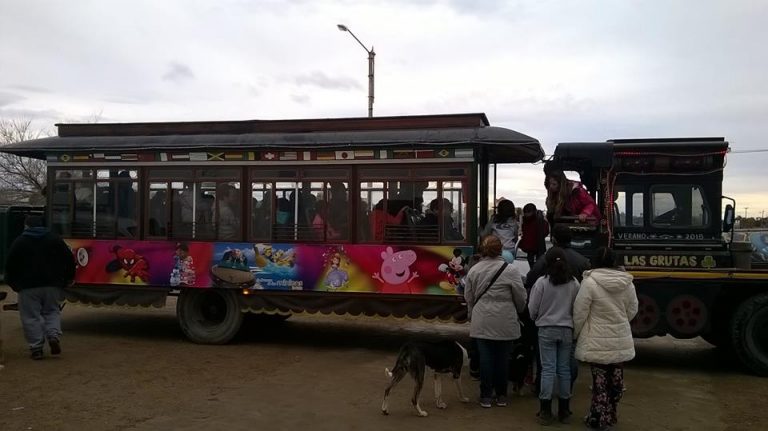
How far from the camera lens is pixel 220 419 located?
587cm

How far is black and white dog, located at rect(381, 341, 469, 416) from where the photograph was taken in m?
5.91

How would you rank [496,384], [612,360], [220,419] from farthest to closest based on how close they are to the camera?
[496,384] < [220,419] < [612,360]

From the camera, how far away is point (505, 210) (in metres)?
8.14

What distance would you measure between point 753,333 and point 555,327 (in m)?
3.70

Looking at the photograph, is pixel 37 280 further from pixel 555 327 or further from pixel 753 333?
pixel 753 333

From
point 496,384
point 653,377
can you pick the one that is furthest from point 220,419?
point 653,377

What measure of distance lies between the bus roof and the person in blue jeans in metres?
2.97

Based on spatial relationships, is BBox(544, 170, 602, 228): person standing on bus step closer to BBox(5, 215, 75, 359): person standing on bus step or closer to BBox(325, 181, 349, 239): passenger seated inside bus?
BBox(325, 181, 349, 239): passenger seated inside bus

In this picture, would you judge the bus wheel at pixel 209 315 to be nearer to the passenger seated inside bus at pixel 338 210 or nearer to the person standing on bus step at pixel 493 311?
the passenger seated inside bus at pixel 338 210

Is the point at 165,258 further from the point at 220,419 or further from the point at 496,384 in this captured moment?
the point at 496,384

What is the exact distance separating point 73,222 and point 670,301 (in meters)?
8.82

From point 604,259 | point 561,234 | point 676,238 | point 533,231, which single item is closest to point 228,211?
point 533,231

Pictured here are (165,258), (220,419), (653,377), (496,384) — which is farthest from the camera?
(165,258)

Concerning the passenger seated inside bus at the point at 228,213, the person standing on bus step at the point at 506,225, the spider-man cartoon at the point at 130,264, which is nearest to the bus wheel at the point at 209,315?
the spider-man cartoon at the point at 130,264
